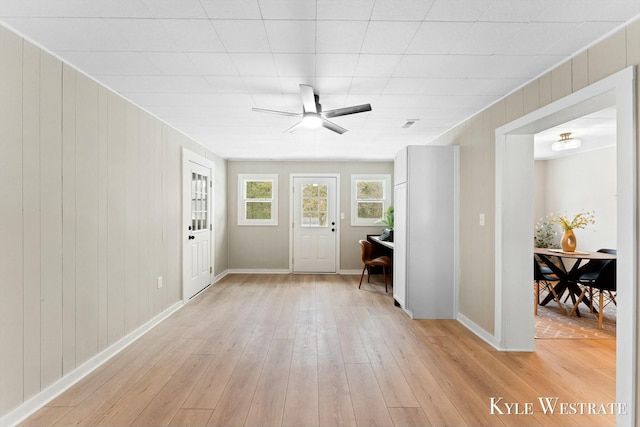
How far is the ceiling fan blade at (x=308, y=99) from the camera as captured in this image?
8.34 feet

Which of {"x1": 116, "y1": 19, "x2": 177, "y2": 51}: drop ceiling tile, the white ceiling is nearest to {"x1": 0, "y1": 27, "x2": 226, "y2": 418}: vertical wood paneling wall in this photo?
the white ceiling

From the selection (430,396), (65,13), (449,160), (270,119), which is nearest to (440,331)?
(430,396)

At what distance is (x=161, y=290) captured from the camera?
12.6ft

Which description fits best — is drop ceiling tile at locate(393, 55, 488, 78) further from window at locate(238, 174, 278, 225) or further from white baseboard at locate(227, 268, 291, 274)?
white baseboard at locate(227, 268, 291, 274)

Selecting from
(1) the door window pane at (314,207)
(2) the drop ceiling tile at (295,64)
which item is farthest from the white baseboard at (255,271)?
(2) the drop ceiling tile at (295,64)

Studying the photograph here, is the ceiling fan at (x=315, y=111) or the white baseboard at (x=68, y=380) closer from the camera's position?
the white baseboard at (x=68, y=380)

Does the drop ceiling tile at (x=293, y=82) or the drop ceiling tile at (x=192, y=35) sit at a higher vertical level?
the drop ceiling tile at (x=192, y=35)

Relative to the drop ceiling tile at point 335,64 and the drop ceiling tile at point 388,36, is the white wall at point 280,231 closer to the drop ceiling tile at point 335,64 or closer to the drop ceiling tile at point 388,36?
the drop ceiling tile at point 335,64

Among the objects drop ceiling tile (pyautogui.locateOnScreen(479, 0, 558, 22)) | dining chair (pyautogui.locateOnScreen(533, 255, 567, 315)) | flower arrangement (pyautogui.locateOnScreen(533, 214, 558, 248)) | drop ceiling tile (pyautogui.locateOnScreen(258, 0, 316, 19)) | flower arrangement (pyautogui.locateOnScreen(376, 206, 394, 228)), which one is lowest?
dining chair (pyautogui.locateOnScreen(533, 255, 567, 315))

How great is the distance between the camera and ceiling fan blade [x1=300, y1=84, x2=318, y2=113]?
254cm

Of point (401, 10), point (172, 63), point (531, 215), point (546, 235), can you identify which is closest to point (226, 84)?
point (172, 63)

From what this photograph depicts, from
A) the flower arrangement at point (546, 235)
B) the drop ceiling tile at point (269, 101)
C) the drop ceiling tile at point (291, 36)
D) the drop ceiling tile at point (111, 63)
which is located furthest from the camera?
the flower arrangement at point (546, 235)

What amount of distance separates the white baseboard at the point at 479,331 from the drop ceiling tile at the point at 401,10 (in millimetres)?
2863

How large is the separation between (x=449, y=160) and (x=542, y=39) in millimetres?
1985
